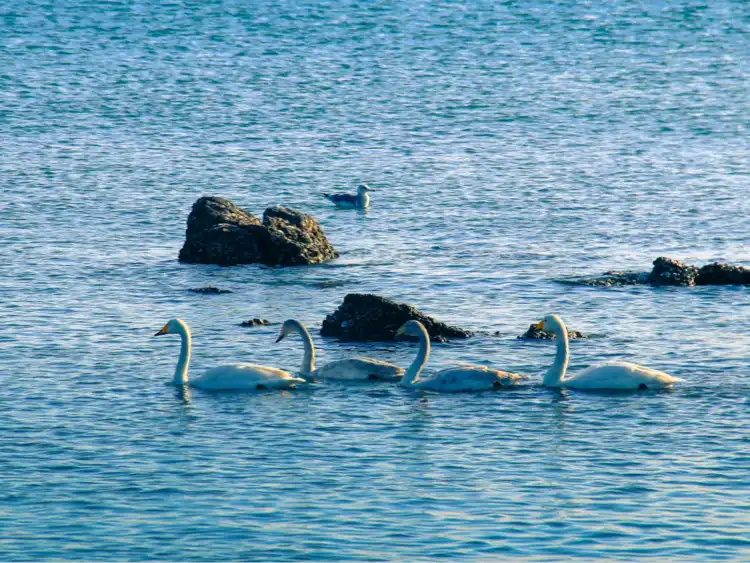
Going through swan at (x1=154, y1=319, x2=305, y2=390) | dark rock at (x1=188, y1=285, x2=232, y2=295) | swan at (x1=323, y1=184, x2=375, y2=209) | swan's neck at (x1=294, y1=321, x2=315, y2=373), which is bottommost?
swan at (x1=154, y1=319, x2=305, y2=390)

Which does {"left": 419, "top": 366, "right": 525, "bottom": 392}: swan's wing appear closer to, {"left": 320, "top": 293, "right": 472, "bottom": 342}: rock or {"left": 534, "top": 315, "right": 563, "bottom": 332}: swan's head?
{"left": 534, "top": 315, "right": 563, "bottom": 332}: swan's head

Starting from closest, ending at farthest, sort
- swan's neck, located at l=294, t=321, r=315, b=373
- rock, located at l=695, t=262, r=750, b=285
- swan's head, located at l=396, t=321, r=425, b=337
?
swan's head, located at l=396, t=321, r=425, b=337 < swan's neck, located at l=294, t=321, r=315, b=373 < rock, located at l=695, t=262, r=750, b=285

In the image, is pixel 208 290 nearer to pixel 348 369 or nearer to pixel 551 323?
pixel 348 369

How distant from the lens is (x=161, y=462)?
20.1m

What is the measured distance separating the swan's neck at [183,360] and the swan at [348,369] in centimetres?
178

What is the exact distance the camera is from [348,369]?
2384cm

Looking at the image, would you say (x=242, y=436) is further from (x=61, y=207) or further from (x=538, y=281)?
(x=61, y=207)

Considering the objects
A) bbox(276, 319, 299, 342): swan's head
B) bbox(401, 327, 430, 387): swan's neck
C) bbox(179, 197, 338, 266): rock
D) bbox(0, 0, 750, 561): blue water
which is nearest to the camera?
bbox(0, 0, 750, 561): blue water

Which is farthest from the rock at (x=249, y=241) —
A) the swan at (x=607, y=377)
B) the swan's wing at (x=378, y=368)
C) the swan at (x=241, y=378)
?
the swan at (x=607, y=377)

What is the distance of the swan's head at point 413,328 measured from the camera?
24281 mm

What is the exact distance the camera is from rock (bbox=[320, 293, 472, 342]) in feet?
87.4

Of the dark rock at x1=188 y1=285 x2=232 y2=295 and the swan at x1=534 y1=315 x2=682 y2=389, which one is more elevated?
the dark rock at x1=188 y1=285 x2=232 y2=295

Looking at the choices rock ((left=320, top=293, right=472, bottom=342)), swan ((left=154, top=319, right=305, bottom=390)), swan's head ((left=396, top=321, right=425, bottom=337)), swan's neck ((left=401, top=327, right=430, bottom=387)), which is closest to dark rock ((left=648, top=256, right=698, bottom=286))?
rock ((left=320, top=293, right=472, bottom=342))

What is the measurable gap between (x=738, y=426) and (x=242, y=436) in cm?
675
